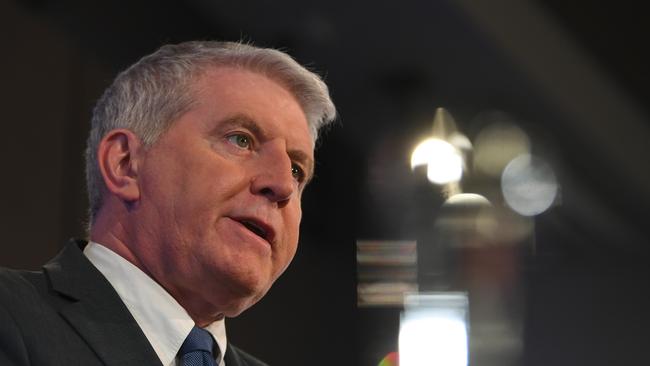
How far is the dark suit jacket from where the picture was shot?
1.17 metres

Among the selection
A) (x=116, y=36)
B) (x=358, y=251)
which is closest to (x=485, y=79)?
(x=358, y=251)

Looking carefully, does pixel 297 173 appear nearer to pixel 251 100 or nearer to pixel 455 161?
pixel 251 100

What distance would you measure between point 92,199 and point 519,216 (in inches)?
63.1

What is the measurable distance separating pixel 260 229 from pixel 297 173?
170 millimetres

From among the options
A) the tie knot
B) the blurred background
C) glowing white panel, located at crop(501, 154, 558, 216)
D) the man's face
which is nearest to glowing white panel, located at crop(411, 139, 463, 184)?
the blurred background

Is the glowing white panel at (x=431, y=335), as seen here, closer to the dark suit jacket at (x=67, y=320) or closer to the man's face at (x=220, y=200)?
the man's face at (x=220, y=200)

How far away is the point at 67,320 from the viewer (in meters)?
1.26

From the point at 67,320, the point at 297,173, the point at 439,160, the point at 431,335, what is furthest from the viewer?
the point at 439,160

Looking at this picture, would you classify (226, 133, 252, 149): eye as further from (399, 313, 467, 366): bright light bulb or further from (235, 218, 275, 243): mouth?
(399, 313, 467, 366): bright light bulb

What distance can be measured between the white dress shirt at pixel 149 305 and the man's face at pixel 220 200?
3 centimetres

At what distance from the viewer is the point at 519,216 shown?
2783 mm

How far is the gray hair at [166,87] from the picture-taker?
142 cm

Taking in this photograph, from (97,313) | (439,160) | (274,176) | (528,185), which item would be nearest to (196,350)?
(97,313)

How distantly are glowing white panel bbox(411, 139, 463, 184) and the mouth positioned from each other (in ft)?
4.49
